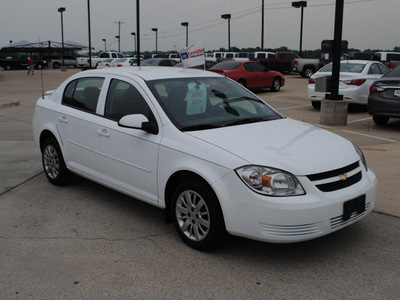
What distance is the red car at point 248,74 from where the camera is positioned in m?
19.7

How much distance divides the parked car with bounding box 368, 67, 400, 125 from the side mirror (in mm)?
7369

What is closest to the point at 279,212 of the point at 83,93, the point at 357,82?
the point at 83,93

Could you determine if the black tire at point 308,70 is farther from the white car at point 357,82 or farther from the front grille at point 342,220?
the front grille at point 342,220

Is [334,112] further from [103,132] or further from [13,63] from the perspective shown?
[13,63]

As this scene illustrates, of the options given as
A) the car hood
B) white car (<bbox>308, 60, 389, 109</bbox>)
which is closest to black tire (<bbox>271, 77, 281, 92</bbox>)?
white car (<bbox>308, 60, 389, 109</bbox>)

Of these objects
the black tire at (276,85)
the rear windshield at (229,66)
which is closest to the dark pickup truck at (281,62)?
the black tire at (276,85)

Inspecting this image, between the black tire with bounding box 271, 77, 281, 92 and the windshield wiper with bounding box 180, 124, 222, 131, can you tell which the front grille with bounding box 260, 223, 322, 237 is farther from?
the black tire with bounding box 271, 77, 281, 92

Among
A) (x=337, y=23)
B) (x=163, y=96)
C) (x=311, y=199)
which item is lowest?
(x=311, y=199)

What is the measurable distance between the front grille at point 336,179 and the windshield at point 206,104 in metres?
1.17

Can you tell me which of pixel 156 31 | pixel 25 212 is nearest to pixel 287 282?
pixel 25 212

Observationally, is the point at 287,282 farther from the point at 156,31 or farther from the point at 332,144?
the point at 156,31

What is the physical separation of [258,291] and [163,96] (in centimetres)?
223

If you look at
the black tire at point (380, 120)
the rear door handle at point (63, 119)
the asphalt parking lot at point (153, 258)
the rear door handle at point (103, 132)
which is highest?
the rear door handle at point (63, 119)

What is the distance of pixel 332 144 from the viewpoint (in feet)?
14.2
